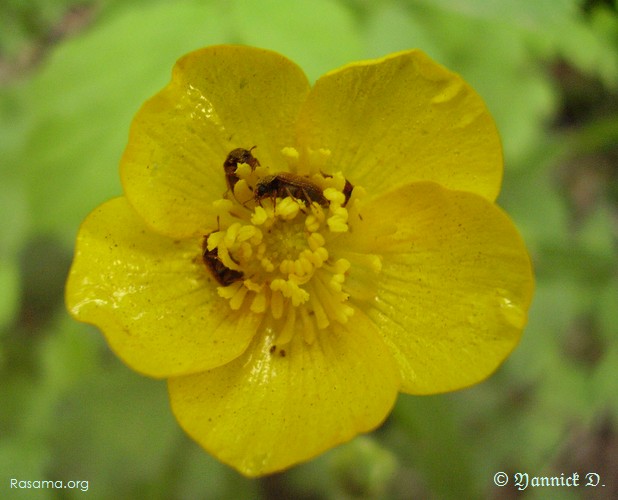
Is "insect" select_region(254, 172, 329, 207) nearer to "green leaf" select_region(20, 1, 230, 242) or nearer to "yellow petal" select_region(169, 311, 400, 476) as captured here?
"yellow petal" select_region(169, 311, 400, 476)

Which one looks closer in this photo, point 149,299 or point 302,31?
point 149,299

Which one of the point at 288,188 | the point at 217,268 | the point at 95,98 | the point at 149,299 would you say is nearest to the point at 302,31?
the point at 95,98

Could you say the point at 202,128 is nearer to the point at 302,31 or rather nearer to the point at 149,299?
the point at 149,299

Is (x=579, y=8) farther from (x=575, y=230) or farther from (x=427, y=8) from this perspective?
(x=575, y=230)

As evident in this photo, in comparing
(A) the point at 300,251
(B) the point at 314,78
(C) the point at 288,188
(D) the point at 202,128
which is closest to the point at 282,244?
(A) the point at 300,251

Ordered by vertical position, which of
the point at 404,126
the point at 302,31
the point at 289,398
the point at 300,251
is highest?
the point at 302,31

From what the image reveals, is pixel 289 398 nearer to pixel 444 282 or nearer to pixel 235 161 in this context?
pixel 444 282

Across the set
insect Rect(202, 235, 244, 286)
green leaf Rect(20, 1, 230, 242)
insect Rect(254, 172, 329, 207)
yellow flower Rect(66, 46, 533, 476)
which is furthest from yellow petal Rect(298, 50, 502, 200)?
→ green leaf Rect(20, 1, 230, 242)

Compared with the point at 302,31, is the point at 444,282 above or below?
below
